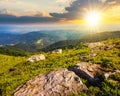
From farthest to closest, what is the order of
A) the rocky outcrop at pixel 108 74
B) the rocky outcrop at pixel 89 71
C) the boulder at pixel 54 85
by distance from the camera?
the rocky outcrop at pixel 89 71, the rocky outcrop at pixel 108 74, the boulder at pixel 54 85

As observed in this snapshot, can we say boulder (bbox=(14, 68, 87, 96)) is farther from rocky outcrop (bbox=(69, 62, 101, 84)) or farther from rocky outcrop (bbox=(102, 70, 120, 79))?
rocky outcrop (bbox=(102, 70, 120, 79))

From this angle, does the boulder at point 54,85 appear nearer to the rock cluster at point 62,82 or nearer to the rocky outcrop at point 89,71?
the rock cluster at point 62,82

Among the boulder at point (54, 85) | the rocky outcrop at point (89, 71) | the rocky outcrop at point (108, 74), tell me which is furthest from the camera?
the rocky outcrop at point (89, 71)

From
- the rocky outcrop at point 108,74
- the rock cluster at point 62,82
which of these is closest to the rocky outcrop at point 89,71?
the rock cluster at point 62,82

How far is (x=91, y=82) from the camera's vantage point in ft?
57.7

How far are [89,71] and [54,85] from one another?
330cm

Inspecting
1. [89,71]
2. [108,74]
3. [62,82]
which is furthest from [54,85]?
[108,74]

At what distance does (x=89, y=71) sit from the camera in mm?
18719

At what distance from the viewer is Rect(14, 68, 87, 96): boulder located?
54.6ft

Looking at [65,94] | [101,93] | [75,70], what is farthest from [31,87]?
[101,93]

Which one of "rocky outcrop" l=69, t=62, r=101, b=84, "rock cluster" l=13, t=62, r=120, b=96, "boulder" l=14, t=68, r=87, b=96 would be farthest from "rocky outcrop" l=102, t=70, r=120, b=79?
"boulder" l=14, t=68, r=87, b=96

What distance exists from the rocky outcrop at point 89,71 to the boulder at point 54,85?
67cm

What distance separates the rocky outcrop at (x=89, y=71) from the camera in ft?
58.0

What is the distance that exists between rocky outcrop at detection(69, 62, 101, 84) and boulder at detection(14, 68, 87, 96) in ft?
2.20
